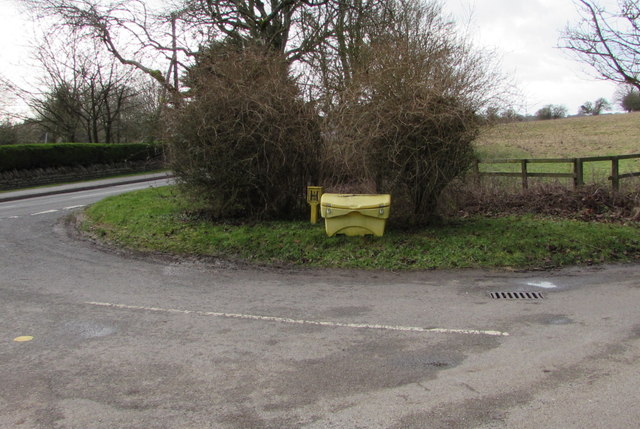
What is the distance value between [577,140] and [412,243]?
99.4 ft

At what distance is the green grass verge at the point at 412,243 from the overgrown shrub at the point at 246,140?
28.8 inches

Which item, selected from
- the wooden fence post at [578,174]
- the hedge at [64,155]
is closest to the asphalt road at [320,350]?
the wooden fence post at [578,174]

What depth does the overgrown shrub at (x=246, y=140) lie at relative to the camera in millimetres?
10562

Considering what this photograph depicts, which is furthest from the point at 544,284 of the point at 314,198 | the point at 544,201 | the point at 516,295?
the point at 544,201

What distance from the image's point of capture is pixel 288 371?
429cm

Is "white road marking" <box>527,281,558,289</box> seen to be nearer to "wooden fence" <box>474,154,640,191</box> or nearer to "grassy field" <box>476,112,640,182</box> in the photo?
"grassy field" <box>476,112,640,182</box>

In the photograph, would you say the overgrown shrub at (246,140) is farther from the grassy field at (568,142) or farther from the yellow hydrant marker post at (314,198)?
the grassy field at (568,142)

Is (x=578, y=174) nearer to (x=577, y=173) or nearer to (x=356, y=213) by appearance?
(x=577, y=173)

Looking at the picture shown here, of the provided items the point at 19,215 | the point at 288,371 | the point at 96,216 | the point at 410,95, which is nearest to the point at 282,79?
the point at 410,95

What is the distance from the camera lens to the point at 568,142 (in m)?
33.2

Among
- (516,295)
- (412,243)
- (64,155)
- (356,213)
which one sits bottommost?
(516,295)

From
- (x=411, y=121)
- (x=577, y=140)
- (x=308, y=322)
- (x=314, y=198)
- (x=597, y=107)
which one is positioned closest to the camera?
(x=308, y=322)

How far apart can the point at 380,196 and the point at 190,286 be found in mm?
3857

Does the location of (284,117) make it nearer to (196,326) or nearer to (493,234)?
(493,234)
